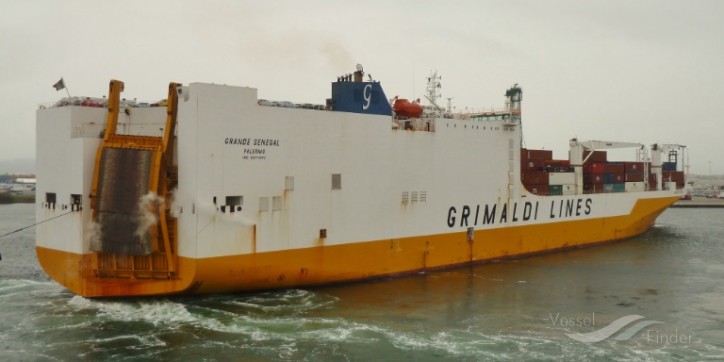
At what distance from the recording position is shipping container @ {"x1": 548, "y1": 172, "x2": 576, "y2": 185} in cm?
3219

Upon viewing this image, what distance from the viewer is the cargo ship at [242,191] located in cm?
1680

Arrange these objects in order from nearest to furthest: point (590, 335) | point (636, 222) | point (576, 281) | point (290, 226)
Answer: point (590, 335), point (290, 226), point (576, 281), point (636, 222)

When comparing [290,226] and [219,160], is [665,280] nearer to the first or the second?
[290,226]

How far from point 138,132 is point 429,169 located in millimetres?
10520

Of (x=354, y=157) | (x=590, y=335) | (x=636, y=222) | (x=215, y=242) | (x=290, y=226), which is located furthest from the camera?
(x=636, y=222)

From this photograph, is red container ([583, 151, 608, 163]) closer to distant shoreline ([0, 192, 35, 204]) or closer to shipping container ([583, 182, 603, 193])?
shipping container ([583, 182, 603, 193])

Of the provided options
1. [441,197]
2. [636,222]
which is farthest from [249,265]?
[636,222]

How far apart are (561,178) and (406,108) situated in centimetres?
1369

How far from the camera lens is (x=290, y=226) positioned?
18484mm

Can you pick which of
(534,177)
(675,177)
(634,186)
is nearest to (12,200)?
(534,177)

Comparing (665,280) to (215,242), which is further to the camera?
(665,280)

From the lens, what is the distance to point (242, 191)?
57.1ft

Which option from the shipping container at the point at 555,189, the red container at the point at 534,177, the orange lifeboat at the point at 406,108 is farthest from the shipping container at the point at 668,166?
the orange lifeboat at the point at 406,108

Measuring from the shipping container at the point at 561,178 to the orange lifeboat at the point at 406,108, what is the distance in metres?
11.9
